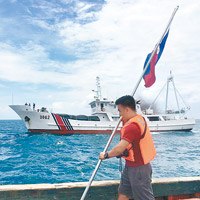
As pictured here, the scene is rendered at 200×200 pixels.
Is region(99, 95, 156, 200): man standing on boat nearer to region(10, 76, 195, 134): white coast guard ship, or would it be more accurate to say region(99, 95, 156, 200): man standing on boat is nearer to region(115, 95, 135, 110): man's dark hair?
region(115, 95, 135, 110): man's dark hair

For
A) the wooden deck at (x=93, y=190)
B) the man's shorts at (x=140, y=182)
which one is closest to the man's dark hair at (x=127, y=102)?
the man's shorts at (x=140, y=182)

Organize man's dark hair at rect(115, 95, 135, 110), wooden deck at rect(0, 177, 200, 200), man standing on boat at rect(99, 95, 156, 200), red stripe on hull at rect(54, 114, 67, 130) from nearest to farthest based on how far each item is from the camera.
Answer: man standing on boat at rect(99, 95, 156, 200) < man's dark hair at rect(115, 95, 135, 110) < wooden deck at rect(0, 177, 200, 200) < red stripe on hull at rect(54, 114, 67, 130)

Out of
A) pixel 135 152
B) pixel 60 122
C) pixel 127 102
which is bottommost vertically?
pixel 135 152

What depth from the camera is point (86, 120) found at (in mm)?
23656

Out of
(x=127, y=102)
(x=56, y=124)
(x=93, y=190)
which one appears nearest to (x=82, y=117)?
(x=56, y=124)

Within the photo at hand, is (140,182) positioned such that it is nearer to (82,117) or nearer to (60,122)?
(60,122)

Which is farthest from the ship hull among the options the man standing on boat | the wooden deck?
the man standing on boat

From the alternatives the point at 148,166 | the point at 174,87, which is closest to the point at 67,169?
the point at 148,166

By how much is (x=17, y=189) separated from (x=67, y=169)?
248 inches

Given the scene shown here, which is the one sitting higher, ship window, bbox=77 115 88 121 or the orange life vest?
ship window, bbox=77 115 88 121

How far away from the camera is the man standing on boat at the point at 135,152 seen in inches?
74.8

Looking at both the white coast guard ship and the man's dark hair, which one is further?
the white coast guard ship

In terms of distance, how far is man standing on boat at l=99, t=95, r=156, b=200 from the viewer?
190cm

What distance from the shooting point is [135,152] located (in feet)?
6.62
